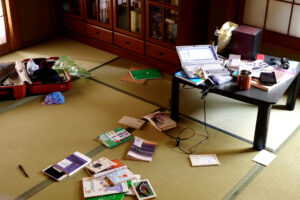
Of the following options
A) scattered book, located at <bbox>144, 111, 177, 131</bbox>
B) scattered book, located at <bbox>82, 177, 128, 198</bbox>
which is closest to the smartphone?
scattered book, located at <bbox>82, 177, 128, 198</bbox>

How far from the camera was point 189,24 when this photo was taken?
418cm

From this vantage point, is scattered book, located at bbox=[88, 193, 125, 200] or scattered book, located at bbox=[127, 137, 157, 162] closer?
scattered book, located at bbox=[88, 193, 125, 200]

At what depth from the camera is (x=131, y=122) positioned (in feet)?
11.7

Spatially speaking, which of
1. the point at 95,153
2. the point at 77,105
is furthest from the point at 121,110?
the point at 95,153

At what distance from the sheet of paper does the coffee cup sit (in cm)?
53

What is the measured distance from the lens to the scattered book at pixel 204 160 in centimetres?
307

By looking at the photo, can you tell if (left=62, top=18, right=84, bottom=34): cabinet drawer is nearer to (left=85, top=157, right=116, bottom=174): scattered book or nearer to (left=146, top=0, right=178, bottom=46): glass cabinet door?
(left=146, top=0, right=178, bottom=46): glass cabinet door

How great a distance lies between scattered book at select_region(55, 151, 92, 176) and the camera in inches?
118

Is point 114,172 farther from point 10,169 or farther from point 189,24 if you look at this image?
point 189,24

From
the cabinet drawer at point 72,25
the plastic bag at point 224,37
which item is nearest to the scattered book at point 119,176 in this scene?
the plastic bag at point 224,37

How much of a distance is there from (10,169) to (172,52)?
2139 mm

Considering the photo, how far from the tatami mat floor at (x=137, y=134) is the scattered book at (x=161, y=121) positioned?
0.20 ft

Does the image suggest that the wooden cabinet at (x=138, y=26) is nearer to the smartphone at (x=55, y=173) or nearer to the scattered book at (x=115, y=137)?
the scattered book at (x=115, y=137)

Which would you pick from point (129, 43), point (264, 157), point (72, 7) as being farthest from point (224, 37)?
point (72, 7)
